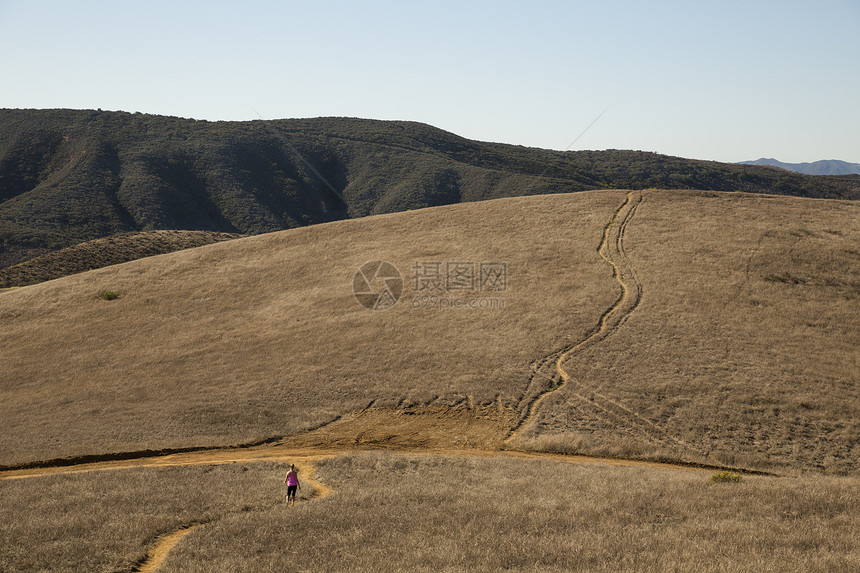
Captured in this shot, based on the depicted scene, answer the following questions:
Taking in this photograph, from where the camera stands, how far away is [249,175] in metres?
134

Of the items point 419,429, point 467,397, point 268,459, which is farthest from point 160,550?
point 467,397

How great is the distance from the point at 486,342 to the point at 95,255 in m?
58.1

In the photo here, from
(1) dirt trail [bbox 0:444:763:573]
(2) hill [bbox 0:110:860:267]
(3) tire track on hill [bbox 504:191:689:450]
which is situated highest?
(2) hill [bbox 0:110:860:267]

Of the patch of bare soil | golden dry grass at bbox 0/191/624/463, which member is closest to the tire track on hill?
golden dry grass at bbox 0/191/624/463

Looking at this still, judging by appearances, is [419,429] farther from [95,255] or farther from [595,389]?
[95,255]

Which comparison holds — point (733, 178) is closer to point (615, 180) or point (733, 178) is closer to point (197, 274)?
point (615, 180)

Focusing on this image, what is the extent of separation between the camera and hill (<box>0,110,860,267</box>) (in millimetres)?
107375

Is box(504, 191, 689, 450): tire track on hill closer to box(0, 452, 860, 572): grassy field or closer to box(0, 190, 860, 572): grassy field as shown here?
box(0, 190, 860, 572): grassy field

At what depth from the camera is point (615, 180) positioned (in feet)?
458

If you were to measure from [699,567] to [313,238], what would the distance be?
45449mm

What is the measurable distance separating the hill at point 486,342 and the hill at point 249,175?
6471 centimetres

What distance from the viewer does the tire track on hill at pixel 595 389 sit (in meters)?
22.8

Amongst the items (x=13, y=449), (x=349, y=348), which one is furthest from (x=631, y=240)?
(x=13, y=449)

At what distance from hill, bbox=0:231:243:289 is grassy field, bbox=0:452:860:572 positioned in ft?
174
